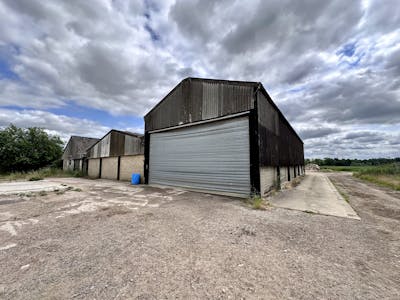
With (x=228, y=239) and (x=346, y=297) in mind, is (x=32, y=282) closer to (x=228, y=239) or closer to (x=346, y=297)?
(x=228, y=239)

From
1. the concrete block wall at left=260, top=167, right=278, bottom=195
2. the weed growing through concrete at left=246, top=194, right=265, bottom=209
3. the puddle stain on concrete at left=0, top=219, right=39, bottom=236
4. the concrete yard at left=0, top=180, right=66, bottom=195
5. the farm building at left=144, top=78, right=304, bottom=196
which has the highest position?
the farm building at left=144, top=78, right=304, bottom=196

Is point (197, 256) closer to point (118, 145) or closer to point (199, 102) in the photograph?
point (199, 102)

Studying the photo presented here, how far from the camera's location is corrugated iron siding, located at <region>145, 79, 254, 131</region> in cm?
666

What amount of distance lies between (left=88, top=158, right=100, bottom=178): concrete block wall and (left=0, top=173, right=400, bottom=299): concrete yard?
13.8 metres

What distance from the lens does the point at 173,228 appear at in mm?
3475

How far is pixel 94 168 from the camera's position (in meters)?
17.6

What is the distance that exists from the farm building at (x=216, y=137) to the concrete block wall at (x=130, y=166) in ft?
9.70

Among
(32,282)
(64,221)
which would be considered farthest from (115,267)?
(64,221)

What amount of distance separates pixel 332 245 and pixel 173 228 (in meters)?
3.02

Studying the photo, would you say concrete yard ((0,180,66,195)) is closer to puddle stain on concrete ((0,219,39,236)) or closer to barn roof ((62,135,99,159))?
puddle stain on concrete ((0,219,39,236))

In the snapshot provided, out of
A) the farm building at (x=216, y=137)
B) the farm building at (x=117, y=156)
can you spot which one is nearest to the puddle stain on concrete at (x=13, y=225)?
the farm building at (x=216, y=137)

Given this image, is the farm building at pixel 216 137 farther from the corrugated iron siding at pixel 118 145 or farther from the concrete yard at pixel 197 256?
the corrugated iron siding at pixel 118 145

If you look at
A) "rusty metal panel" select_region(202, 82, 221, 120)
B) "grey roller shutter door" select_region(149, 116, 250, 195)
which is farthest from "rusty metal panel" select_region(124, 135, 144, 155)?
"rusty metal panel" select_region(202, 82, 221, 120)

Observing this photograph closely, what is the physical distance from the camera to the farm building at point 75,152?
2105cm
